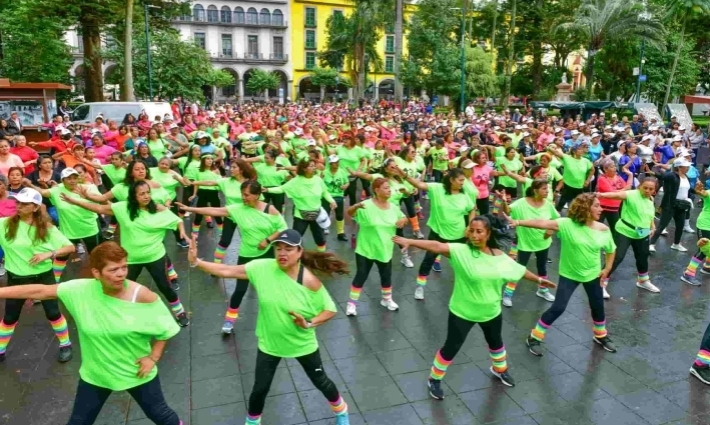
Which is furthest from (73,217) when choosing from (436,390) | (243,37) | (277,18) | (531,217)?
(277,18)

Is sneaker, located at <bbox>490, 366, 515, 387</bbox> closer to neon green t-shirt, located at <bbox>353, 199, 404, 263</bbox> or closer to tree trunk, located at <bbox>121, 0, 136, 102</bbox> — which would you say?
neon green t-shirt, located at <bbox>353, 199, 404, 263</bbox>

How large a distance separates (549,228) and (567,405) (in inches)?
66.1

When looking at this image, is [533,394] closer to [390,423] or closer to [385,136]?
[390,423]

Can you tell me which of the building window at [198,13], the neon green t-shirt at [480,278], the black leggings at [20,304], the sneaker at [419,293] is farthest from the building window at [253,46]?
the neon green t-shirt at [480,278]

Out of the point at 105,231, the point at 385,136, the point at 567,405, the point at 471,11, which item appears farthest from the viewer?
the point at 471,11

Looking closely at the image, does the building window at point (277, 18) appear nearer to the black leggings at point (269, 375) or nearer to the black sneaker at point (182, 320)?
the black sneaker at point (182, 320)

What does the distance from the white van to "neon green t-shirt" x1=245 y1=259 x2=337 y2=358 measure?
16966 millimetres

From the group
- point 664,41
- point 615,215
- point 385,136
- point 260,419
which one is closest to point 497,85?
point 664,41

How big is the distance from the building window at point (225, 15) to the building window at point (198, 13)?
1797 millimetres

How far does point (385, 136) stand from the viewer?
15.6 metres

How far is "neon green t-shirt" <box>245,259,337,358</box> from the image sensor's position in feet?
12.8

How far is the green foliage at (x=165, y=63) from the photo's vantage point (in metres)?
30.0

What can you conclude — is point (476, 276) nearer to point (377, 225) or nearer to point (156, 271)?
point (377, 225)

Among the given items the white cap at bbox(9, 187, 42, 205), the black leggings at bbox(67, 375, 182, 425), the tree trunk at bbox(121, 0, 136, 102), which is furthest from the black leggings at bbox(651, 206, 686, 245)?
the tree trunk at bbox(121, 0, 136, 102)
